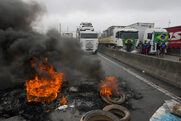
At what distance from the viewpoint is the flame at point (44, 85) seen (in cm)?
459

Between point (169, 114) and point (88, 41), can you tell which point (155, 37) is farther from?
point (169, 114)

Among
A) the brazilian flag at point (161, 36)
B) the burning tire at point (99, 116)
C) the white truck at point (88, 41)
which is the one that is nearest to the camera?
the burning tire at point (99, 116)

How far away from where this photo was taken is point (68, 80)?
6523 mm

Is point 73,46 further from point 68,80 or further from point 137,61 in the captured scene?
point 137,61

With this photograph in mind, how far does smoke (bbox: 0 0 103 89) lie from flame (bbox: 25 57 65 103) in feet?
0.98

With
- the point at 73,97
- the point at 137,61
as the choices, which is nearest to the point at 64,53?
the point at 73,97

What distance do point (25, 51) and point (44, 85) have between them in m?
2.16

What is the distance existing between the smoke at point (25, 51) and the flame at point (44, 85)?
0.30m

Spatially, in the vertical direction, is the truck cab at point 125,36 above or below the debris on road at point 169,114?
above

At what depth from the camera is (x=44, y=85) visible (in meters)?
4.89

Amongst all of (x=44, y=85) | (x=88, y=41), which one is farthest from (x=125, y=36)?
(x=44, y=85)

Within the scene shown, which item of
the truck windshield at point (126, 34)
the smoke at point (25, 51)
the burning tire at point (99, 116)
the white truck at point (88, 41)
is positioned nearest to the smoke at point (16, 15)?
the smoke at point (25, 51)

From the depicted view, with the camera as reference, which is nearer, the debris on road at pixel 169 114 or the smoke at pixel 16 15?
the debris on road at pixel 169 114

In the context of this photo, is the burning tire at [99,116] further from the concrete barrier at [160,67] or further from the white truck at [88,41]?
the white truck at [88,41]
